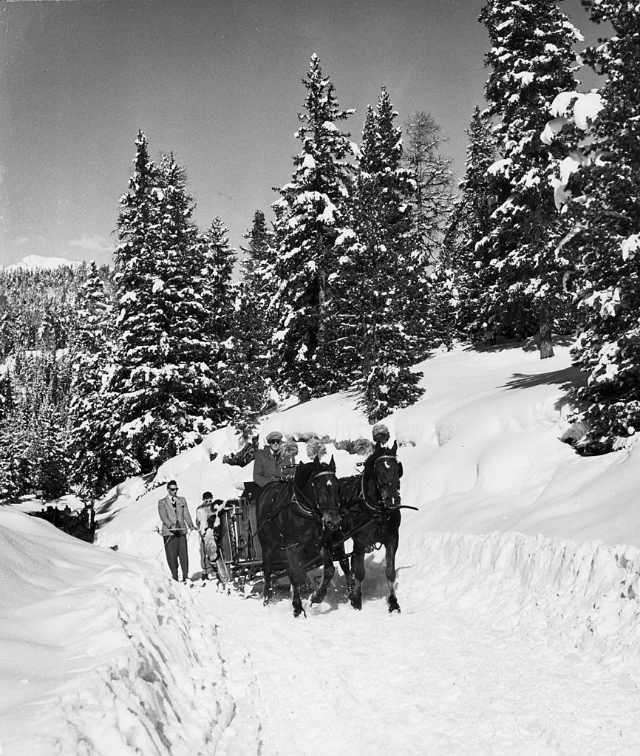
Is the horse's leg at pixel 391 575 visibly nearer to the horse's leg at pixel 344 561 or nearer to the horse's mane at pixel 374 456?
the horse's leg at pixel 344 561

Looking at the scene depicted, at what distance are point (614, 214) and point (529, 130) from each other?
475 inches

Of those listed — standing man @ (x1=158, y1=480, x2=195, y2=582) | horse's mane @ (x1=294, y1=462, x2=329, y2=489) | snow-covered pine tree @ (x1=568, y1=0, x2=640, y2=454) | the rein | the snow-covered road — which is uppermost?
snow-covered pine tree @ (x1=568, y1=0, x2=640, y2=454)

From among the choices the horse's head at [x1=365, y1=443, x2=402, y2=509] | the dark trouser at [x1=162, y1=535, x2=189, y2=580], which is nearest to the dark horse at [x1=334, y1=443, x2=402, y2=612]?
the horse's head at [x1=365, y1=443, x2=402, y2=509]

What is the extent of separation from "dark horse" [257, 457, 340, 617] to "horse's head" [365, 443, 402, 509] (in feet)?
2.03

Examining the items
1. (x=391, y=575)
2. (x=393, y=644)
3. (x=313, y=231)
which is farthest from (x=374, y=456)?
(x=313, y=231)

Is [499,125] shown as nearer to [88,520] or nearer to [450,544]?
[450,544]

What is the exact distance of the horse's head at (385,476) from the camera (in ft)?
27.7

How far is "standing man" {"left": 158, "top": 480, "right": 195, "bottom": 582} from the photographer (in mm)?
12961

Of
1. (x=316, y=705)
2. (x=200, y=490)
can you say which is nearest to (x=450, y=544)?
(x=316, y=705)

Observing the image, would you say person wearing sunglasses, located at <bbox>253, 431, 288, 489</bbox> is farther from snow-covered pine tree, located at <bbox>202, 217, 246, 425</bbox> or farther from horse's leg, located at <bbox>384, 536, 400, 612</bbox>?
snow-covered pine tree, located at <bbox>202, 217, 246, 425</bbox>

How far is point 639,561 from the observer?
21.6 ft

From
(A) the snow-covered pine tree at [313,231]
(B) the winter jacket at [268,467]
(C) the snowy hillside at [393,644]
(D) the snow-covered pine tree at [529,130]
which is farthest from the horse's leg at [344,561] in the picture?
(A) the snow-covered pine tree at [313,231]

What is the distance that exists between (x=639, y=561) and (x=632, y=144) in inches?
312

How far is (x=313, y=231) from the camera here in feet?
96.1
